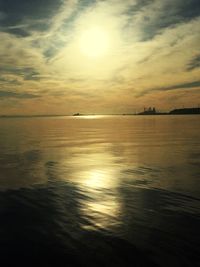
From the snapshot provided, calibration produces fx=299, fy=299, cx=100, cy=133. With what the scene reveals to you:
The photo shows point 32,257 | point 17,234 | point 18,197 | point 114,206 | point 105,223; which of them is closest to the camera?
point 32,257

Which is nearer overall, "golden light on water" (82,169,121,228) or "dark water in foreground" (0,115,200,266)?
"dark water in foreground" (0,115,200,266)

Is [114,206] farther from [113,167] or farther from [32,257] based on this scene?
[113,167]

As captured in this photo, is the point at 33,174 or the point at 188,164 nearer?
the point at 33,174

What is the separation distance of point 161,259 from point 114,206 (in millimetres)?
5158

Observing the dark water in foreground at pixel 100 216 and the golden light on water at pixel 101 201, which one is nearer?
the dark water in foreground at pixel 100 216

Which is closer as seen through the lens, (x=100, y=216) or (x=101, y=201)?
(x=100, y=216)

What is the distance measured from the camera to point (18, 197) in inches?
616

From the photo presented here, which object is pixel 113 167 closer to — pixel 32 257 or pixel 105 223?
pixel 105 223

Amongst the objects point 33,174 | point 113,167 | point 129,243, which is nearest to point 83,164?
point 113,167

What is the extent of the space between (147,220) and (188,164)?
14.4 m

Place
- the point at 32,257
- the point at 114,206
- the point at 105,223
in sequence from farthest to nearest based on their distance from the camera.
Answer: the point at 114,206, the point at 105,223, the point at 32,257

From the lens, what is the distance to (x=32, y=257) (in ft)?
30.0

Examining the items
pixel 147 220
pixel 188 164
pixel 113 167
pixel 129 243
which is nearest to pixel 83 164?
pixel 113 167

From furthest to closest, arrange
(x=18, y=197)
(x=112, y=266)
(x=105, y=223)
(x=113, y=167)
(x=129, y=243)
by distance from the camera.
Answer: (x=113, y=167) → (x=18, y=197) → (x=105, y=223) → (x=129, y=243) → (x=112, y=266)
